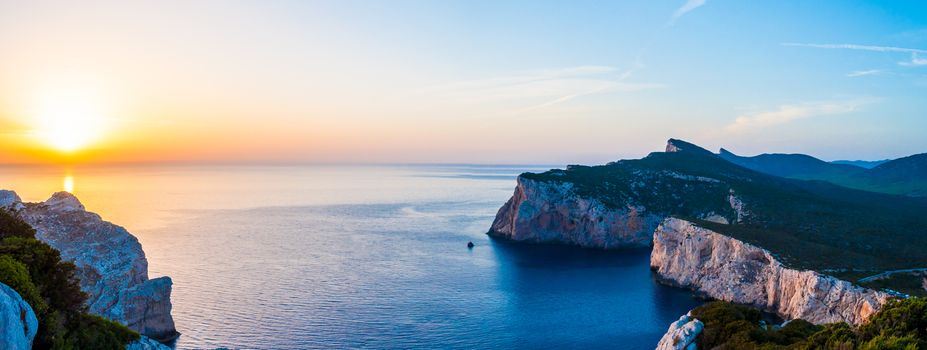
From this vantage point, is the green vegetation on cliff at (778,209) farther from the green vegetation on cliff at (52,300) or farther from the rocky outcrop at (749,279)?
the green vegetation on cliff at (52,300)

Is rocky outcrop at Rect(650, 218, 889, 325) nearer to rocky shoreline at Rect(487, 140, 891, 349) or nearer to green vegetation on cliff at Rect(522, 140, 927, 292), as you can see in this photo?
rocky shoreline at Rect(487, 140, 891, 349)

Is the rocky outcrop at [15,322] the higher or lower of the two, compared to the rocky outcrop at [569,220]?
higher

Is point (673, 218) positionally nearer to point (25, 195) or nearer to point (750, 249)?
point (750, 249)

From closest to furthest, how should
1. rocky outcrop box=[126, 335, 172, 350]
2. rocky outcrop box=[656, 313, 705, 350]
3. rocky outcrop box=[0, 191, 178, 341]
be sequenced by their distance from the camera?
rocky outcrop box=[126, 335, 172, 350] < rocky outcrop box=[656, 313, 705, 350] < rocky outcrop box=[0, 191, 178, 341]

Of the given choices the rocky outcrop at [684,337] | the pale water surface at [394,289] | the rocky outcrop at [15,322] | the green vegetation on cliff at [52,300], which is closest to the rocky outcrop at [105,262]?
the pale water surface at [394,289]

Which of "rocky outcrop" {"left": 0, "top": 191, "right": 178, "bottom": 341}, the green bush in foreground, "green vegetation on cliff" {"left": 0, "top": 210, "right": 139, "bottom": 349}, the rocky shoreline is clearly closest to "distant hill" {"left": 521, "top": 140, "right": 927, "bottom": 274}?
the rocky shoreline

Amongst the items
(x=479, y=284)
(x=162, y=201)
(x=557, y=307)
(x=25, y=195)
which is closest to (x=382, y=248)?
(x=479, y=284)

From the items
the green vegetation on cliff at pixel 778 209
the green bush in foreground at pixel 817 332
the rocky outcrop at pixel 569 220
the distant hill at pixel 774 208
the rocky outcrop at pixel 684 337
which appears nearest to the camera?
the green bush in foreground at pixel 817 332
